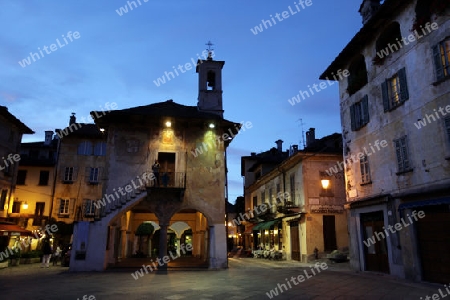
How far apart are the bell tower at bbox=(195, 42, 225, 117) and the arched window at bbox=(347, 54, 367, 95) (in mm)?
9396

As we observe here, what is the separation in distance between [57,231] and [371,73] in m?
28.1

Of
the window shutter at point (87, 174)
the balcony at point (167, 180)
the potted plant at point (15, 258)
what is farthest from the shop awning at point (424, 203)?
the window shutter at point (87, 174)

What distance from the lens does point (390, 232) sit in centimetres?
1408

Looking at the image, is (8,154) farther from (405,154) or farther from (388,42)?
(405,154)

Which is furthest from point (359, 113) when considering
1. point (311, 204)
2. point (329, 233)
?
point (329, 233)

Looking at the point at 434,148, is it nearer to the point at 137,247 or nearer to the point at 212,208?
the point at 212,208

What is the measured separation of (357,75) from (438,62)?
220 inches

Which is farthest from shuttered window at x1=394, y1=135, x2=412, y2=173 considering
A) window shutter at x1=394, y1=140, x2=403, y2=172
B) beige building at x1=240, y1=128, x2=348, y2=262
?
beige building at x1=240, y1=128, x2=348, y2=262

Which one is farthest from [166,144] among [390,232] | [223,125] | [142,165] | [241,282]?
[390,232]

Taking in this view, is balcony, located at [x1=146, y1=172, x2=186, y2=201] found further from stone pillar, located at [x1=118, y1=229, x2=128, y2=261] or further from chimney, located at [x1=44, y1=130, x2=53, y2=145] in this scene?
chimney, located at [x1=44, y1=130, x2=53, y2=145]

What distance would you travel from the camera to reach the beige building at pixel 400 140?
11.7 metres

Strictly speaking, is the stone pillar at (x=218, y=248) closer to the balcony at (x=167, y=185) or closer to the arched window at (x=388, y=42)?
the balcony at (x=167, y=185)

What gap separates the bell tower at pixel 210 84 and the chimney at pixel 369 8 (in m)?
10.3

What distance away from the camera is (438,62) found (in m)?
11.8
